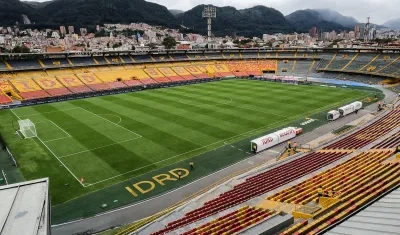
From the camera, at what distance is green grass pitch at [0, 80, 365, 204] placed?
2753cm

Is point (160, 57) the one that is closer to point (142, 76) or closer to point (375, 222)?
point (142, 76)

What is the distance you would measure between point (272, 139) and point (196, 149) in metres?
7.92

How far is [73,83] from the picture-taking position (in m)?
64.5

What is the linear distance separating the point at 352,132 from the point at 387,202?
75.3 feet

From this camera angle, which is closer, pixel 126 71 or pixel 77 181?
pixel 77 181

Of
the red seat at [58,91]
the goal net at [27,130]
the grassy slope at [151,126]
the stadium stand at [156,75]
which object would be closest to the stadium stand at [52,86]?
the red seat at [58,91]

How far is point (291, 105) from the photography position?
49.0 m

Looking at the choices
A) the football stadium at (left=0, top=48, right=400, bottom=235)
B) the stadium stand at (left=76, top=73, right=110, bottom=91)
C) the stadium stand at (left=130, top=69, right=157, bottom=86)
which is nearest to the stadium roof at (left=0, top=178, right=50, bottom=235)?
the football stadium at (left=0, top=48, right=400, bottom=235)

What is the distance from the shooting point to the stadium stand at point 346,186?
512 inches

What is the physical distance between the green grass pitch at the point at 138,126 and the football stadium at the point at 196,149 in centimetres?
20

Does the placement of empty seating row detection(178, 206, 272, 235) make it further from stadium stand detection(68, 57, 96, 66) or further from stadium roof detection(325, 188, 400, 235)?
stadium stand detection(68, 57, 96, 66)

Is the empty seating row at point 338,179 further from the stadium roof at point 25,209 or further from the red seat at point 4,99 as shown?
the red seat at point 4,99

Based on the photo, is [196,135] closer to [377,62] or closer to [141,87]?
[141,87]

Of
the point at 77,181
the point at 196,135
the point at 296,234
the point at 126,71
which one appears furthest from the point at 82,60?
the point at 296,234
